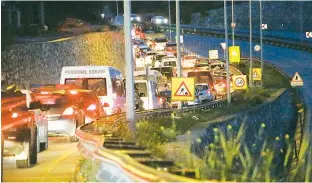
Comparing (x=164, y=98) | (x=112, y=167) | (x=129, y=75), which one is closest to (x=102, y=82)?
(x=129, y=75)

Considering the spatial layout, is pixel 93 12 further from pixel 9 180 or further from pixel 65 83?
pixel 9 180

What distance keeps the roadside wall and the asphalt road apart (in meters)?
3.22

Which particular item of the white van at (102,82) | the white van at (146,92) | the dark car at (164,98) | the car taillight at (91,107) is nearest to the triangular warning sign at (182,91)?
the car taillight at (91,107)

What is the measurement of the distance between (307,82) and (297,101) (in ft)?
40.4

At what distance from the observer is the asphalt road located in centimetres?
1491

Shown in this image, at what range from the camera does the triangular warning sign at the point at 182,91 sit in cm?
2456

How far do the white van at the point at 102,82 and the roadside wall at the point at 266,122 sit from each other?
146 inches

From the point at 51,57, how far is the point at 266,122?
1275 cm

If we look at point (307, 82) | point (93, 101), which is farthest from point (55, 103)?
point (307, 82)

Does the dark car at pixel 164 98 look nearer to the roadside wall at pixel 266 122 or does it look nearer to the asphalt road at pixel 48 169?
the roadside wall at pixel 266 122

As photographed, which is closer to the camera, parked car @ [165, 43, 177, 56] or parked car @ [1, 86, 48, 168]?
parked car @ [1, 86, 48, 168]

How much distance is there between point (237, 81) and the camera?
1655 inches

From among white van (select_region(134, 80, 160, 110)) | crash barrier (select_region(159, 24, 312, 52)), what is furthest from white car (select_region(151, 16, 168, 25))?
white van (select_region(134, 80, 160, 110))

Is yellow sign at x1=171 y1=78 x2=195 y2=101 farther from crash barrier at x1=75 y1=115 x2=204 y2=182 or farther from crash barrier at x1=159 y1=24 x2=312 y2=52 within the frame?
crash barrier at x1=159 y1=24 x2=312 y2=52
